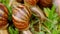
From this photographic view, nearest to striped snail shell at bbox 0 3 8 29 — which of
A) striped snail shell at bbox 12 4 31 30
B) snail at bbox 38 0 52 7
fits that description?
striped snail shell at bbox 12 4 31 30

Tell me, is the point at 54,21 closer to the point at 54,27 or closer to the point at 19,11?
the point at 54,27

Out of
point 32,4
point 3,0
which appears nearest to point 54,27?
point 32,4

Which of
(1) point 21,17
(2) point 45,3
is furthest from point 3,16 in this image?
(2) point 45,3

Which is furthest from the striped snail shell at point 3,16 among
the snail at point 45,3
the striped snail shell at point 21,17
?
the snail at point 45,3

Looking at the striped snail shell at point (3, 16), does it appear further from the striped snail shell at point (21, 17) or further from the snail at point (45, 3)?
the snail at point (45, 3)

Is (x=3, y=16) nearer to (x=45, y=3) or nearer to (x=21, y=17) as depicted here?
(x=21, y=17)

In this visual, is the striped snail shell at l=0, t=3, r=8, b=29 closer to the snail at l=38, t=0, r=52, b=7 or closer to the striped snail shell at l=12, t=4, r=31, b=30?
the striped snail shell at l=12, t=4, r=31, b=30

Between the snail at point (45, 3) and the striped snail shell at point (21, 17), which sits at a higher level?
the snail at point (45, 3)

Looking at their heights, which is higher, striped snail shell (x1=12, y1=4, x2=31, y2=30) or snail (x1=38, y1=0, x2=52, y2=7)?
snail (x1=38, y1=0, x2=52, y2=7)
